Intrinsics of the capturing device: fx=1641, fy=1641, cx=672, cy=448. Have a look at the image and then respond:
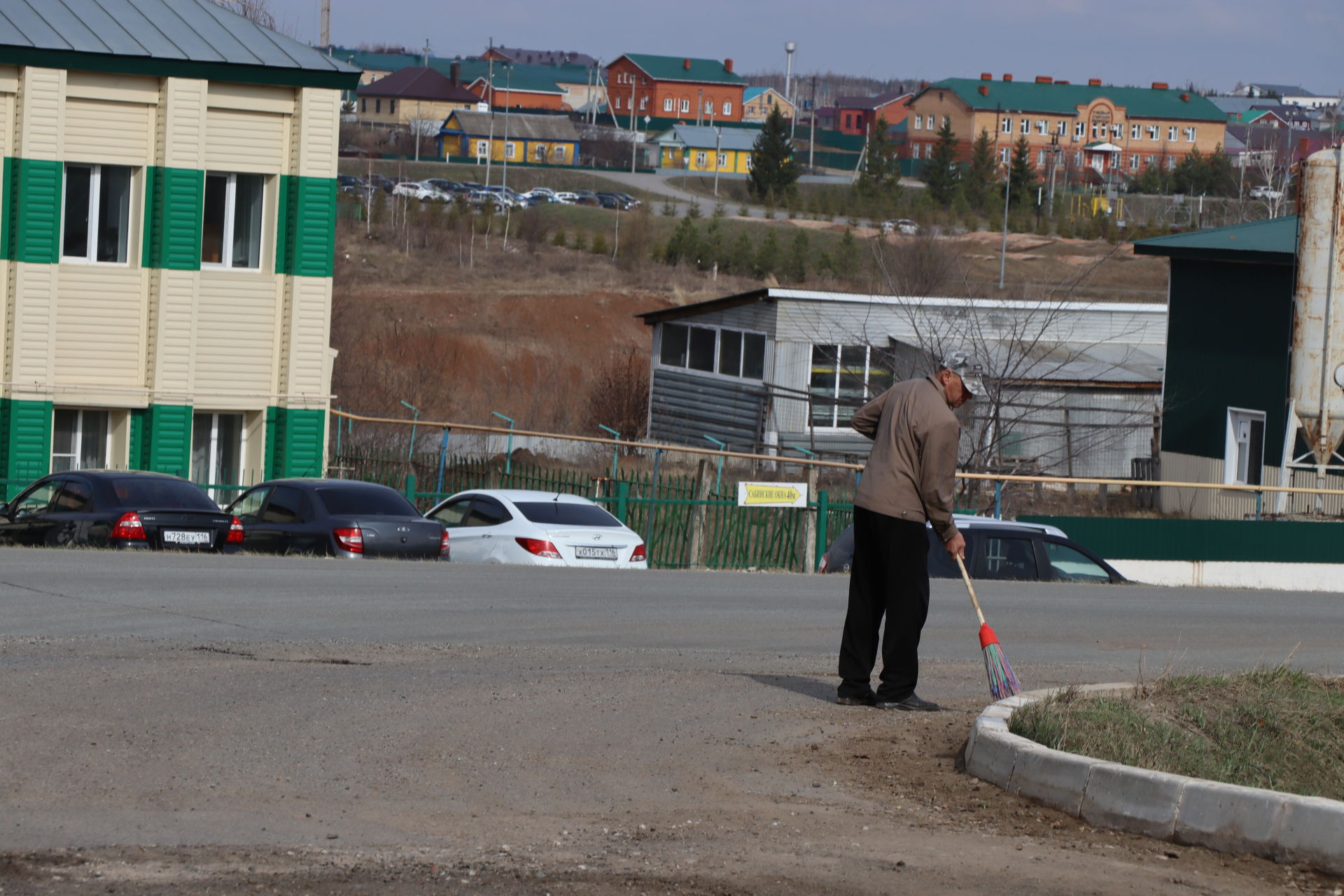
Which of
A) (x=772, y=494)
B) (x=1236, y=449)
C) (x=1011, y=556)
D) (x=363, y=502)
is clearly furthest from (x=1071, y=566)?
(x=1236, y=449)

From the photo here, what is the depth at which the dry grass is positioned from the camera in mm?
6969

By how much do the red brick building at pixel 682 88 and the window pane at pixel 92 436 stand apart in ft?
502

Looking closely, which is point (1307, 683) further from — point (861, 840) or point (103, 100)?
point (103, 100)

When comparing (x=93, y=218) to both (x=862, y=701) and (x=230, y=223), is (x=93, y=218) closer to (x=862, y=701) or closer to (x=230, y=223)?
(x=230, y=223)

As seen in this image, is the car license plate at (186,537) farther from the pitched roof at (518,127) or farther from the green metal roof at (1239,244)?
the pitched roof at (518,127)

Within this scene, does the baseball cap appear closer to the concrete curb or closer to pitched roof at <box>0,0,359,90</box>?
pitched roof at <box>0,0,359,90</box>

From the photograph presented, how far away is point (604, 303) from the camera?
66.2 meters

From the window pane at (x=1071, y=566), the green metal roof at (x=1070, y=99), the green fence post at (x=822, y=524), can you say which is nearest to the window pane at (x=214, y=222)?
the green fence post at (x=822, y=524)

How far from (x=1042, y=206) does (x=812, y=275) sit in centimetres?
4035

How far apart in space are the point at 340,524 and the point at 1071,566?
27.7 ft

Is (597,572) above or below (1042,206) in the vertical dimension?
below

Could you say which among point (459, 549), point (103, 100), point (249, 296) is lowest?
point (459, 549)

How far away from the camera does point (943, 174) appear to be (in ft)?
384

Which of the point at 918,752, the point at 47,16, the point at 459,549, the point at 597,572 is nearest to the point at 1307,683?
the point at 918,752
